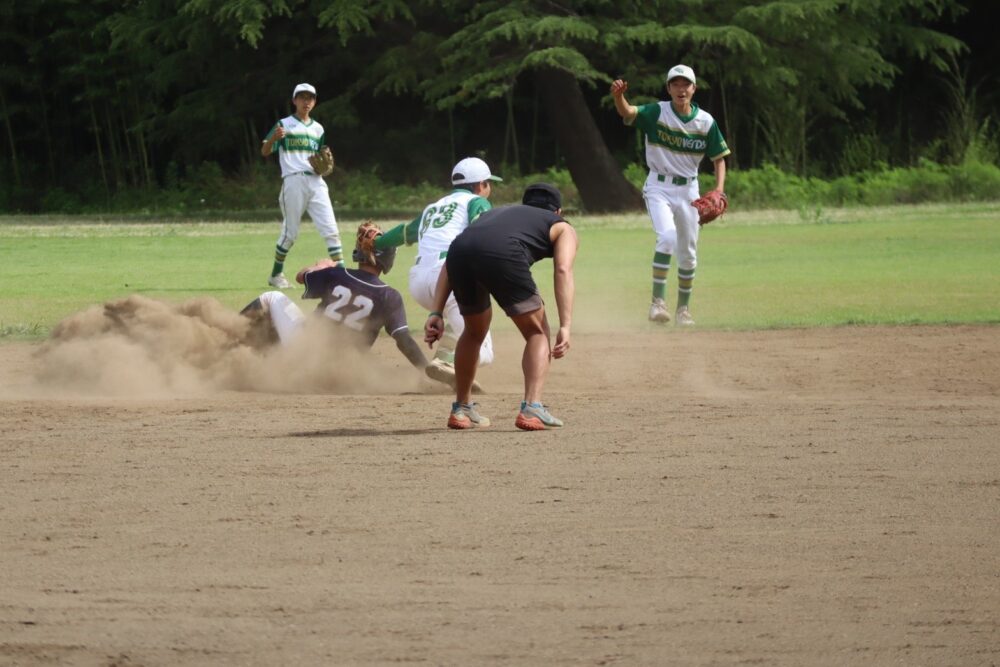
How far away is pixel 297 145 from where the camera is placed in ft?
63.6

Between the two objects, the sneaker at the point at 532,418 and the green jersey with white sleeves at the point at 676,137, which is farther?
the green jersey with white sleeves at the point at 676,137

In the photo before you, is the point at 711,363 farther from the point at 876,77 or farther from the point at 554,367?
the point at 876,77

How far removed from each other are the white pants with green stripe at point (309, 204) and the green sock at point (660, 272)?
5.06 m

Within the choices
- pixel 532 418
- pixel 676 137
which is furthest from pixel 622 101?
pixel 532 418

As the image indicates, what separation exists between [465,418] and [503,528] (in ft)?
8.97

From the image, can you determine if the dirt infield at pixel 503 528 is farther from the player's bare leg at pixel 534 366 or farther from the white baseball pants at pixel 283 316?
the white baseball pants at pixel 283 316

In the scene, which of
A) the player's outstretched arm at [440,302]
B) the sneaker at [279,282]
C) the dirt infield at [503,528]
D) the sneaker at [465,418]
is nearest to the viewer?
the dirt infield at [503,528]

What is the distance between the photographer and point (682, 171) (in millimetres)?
15242

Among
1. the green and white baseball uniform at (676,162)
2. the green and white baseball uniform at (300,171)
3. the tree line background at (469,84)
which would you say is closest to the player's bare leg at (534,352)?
the green and white baseball uniform at (676,162)

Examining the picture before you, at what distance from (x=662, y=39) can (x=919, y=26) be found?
9315 mm

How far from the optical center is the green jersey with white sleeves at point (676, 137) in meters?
15.1

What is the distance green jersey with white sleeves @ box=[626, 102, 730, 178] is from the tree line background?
16.2 meters

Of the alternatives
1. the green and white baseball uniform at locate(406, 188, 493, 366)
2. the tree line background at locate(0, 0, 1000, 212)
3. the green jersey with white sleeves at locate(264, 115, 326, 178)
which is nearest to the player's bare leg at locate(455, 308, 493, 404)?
the green and white baseball uniform at locate(406, 188, 493, 366)

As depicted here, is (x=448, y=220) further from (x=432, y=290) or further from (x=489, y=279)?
(x=489, y=279)
